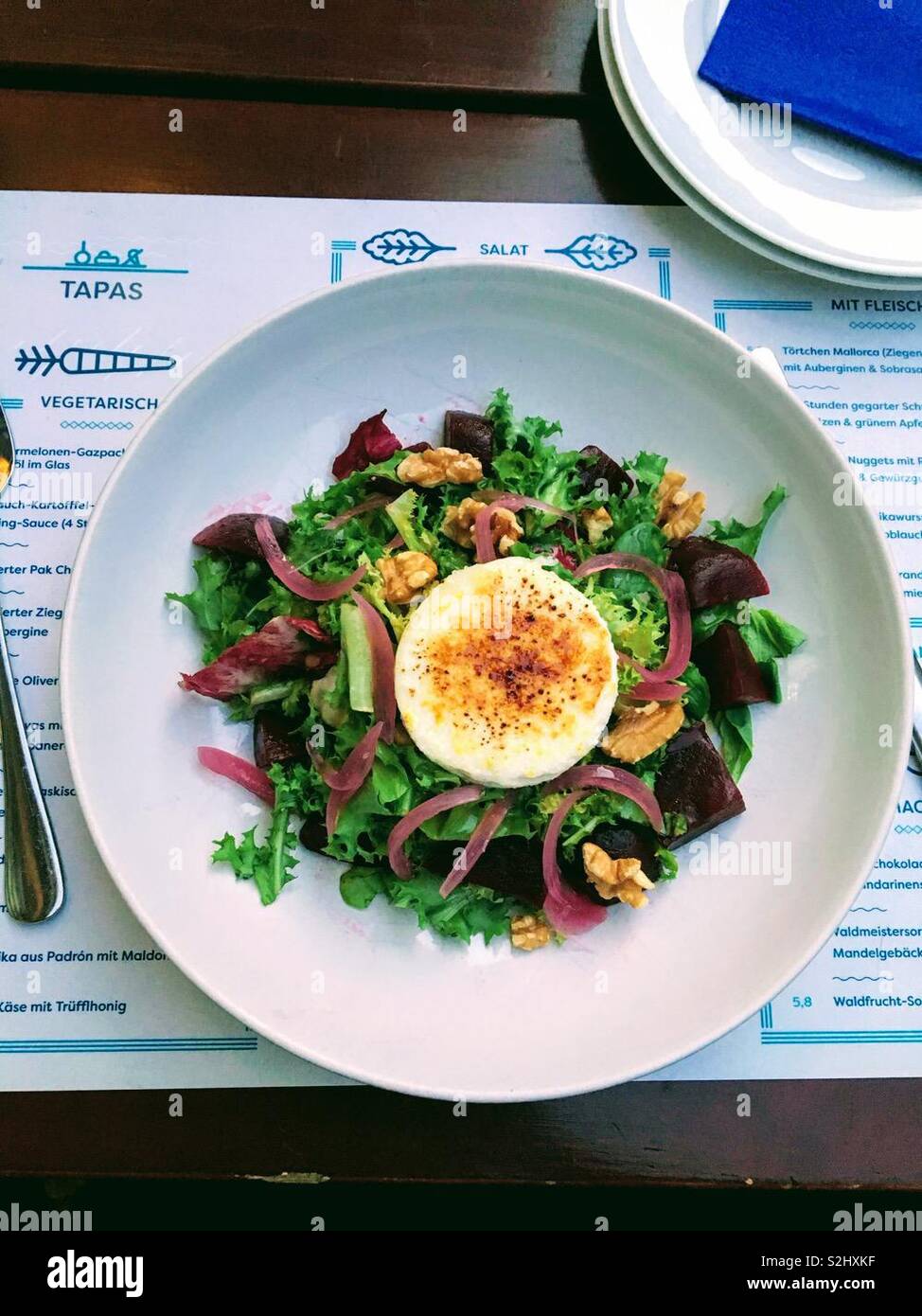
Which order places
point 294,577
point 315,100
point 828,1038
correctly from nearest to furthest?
point 294,577 → point 828,1038 → point 315,100

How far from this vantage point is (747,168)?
2.12 m

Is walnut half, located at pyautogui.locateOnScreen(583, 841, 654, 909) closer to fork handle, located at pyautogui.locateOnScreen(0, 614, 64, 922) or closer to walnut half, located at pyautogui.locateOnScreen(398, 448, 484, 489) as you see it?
walnut half, located at pyautogui.locateOnScreen(398, 448, 484, 489)

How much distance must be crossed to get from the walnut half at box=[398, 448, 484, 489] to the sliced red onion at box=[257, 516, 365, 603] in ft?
0.75

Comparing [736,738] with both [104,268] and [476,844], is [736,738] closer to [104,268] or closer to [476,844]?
[476,844]

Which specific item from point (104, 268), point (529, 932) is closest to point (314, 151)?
point (104, 268)

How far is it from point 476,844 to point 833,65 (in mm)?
1988

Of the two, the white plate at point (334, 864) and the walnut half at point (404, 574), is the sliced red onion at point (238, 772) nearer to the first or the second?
the white plate at point (334, 864)

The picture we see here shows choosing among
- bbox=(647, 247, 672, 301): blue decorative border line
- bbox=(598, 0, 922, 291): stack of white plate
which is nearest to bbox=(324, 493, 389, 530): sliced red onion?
bbox=(647, 247, 672, 301): blue decorative border line

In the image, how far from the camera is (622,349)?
1978 millimetres

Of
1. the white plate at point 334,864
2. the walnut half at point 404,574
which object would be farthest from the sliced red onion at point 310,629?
the white plate at point 334,864

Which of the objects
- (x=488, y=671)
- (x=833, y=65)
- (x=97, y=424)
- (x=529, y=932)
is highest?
(x=833, y=65)

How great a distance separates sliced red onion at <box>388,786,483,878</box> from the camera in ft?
5.91

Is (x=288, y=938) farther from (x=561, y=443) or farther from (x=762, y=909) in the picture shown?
(x=561, y=443)

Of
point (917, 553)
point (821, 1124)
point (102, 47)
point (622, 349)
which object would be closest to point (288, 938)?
point (821, 1124)
